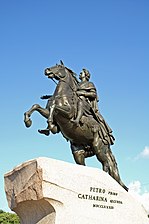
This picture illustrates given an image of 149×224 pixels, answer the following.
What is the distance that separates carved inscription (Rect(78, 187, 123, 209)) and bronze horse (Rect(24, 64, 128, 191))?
2608 millimetres

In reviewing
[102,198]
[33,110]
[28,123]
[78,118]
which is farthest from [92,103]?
[102,198]

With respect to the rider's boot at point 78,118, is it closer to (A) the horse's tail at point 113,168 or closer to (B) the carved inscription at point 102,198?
(A) the horse's tail at point 113,168

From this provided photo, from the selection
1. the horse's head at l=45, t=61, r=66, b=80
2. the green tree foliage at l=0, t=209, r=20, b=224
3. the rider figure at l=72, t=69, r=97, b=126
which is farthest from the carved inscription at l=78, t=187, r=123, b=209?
the green tree foliage at l=0, t=209, r=20, b=224

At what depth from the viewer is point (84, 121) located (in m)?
11.0

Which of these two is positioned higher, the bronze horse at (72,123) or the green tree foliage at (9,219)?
the green tree foliage at (9,219)

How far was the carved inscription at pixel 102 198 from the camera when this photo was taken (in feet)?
25.7

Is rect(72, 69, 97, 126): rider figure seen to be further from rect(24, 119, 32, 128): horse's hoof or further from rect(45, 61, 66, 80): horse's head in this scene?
rect(24, 119, 32, 128): horse's hoof

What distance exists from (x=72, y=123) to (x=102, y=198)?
10.1 feet

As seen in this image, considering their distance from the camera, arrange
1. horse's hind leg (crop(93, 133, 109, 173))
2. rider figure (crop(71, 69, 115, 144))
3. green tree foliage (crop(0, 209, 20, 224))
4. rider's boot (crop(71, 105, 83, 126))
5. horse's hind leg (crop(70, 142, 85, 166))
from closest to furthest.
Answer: rider's boot (crop(71, 105, 83, 126))
horse's hind leg (crop(93, 133, 109, 173))
rider figure (crop(71, 69, 115, 144))
horse's hind leg (crop(70, 142, 85, 166))
green tree foliage (crop(0, 209, 20, 224))

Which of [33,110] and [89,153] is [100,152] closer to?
[89,153]

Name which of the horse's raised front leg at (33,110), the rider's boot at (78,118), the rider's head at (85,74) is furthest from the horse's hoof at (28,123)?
Result: the rider's head at (85,74)

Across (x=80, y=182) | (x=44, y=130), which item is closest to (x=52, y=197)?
(x=80, y=182)

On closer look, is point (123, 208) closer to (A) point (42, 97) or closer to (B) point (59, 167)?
(B) point (59, 167)

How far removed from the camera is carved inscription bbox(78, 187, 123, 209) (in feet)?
25.7
